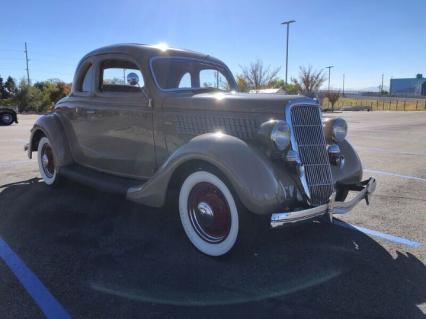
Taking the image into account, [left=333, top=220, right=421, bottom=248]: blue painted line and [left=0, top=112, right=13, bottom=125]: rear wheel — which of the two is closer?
[left=333, top=220, right=421, bottom=248]: blue painted line

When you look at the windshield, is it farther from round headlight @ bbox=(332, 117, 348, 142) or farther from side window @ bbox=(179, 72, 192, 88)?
round headlight @ bbox=(332, 117, 348, 142)

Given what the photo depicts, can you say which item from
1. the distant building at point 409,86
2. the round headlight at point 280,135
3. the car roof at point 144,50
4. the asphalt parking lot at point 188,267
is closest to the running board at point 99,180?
the asphalt parking lot at point 188,267

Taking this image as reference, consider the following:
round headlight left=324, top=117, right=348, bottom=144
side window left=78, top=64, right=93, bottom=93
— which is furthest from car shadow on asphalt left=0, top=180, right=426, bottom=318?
side window left=78, top=64, right=93, bottom=93

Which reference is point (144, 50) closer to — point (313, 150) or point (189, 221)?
point (189, 221)

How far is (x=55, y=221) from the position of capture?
4.11 meters

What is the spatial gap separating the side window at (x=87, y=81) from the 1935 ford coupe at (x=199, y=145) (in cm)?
1

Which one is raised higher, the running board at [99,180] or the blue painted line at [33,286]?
the running board at [99,180]

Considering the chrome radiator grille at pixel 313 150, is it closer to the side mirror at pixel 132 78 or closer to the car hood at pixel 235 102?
the car hood at pixel 235 102

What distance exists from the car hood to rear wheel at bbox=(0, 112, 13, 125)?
685 inches

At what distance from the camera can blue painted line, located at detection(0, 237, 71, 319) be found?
2.46 m

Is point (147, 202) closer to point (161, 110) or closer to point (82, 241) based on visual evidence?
point (82, 241)

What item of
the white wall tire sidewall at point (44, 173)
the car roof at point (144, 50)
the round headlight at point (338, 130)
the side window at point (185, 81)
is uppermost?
the car roof at point (144, 50)

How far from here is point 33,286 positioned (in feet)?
9.05

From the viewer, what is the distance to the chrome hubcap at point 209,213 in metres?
3.27
